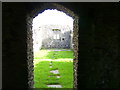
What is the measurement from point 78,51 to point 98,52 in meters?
0.47

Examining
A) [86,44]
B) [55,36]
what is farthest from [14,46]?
[55,36]

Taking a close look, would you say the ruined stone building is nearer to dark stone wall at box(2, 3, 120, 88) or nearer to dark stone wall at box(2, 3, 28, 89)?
dark stone wall at box(2, 3, 120, 88)

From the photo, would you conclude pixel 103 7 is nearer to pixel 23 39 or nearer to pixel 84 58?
pixel 84 58

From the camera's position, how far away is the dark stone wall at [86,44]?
3.86m

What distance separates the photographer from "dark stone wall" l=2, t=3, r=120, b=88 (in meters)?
3.86

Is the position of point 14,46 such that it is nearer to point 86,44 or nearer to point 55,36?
point 86,44

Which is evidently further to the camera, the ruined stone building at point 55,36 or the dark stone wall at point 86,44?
the ruined stone building at point 55,36

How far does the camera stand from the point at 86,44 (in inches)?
158

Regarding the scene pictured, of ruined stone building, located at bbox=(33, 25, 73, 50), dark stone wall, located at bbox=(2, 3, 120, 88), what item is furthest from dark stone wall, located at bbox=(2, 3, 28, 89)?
ruined stone building, located at bbox=(33, 25, 73, 50)

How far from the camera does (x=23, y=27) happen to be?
387 centimetres

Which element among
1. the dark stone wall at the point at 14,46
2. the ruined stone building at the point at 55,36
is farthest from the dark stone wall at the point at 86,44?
the ruined stone building at the point at 55,36

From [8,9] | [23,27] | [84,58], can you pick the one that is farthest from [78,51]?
[8,9]

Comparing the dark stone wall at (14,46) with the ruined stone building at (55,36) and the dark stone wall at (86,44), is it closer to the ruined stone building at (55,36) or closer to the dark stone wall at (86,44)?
the dark stone wall at (86,44)

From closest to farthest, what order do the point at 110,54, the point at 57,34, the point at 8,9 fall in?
1. the point at 8,9
2. the point at 110,54
3. the point at 57,34
